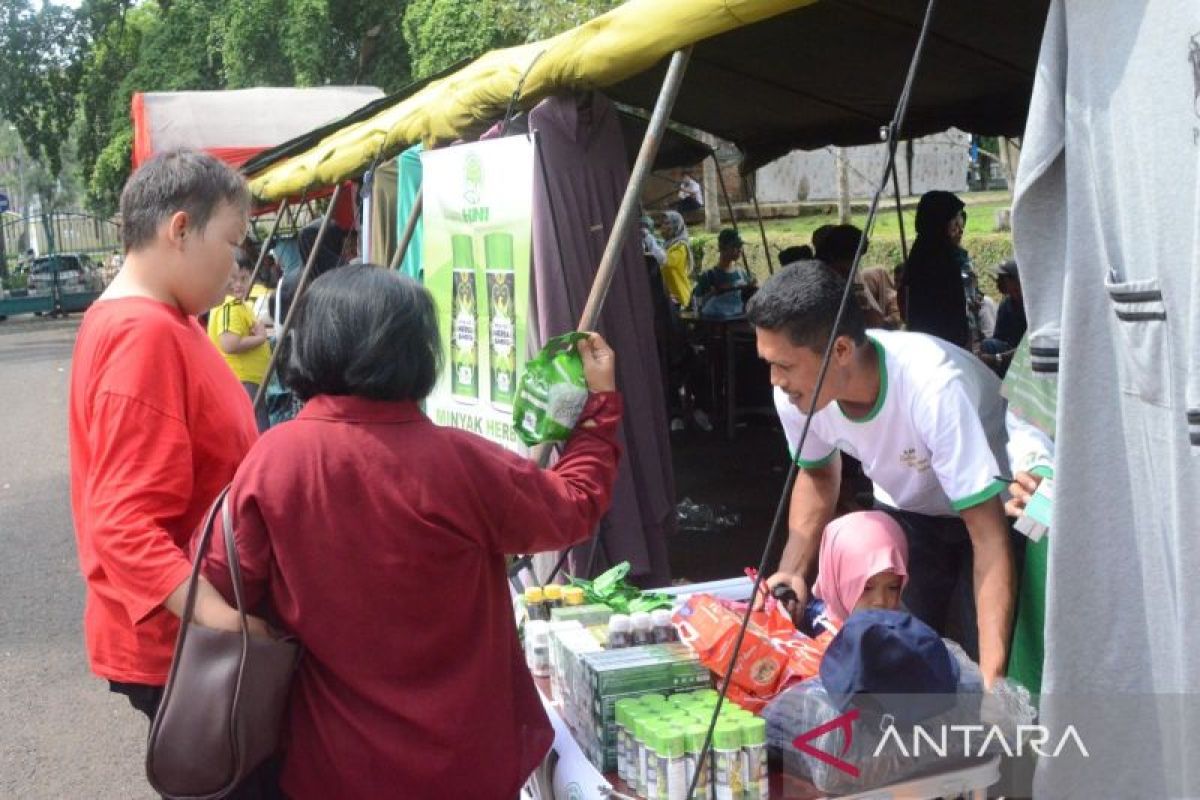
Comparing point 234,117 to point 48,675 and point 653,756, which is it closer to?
point 48,675

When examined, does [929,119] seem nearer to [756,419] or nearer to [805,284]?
[756,419]

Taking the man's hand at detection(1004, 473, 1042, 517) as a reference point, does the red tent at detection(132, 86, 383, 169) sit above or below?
above

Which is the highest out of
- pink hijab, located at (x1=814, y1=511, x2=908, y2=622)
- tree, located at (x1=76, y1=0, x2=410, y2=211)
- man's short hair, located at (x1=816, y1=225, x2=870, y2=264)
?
tree, located at (x1=76, y1=0, x2=410, y2=211)

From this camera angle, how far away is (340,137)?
24.9 ft

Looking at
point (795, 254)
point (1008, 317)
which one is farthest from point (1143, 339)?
point (795, 254)

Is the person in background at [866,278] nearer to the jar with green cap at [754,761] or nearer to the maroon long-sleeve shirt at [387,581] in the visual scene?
the jar with green cap at [754,761]

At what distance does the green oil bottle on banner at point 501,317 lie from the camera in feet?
14.5

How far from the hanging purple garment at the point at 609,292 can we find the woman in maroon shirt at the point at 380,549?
2.15m

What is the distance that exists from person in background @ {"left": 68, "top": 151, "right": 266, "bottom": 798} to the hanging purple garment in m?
1.84

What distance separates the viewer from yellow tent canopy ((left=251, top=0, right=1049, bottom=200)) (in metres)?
3.71

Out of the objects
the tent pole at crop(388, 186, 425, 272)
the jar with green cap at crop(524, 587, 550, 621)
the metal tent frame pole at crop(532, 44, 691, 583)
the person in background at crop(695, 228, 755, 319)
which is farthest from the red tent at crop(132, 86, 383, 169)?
the jar with green cap at crop(524, 587, 550, 621)

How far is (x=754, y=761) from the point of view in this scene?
239 centimetres

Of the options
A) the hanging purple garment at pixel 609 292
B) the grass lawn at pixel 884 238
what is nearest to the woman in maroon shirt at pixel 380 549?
the hanging purple garment at pixel 609 292

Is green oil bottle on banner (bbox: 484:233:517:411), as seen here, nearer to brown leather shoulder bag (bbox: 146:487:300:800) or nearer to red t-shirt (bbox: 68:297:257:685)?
red t-shirt (bbox: 68:297:257:685)
